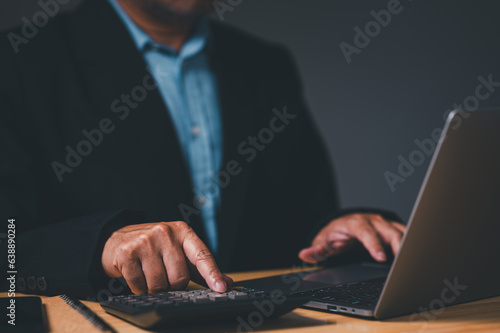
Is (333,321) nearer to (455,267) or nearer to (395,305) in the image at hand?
(395,305)

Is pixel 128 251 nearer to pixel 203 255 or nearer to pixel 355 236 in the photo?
pixel 203 255

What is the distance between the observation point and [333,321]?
573 mm

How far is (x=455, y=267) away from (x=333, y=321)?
173 millimetres

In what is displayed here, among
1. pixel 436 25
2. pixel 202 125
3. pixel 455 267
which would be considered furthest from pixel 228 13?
pixel 455 267

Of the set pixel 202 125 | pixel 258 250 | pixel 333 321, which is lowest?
pixel 258 250

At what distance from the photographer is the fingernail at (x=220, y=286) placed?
621mm

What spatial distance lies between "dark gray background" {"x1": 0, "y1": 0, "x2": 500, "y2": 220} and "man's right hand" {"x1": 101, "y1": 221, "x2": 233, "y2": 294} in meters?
2.00

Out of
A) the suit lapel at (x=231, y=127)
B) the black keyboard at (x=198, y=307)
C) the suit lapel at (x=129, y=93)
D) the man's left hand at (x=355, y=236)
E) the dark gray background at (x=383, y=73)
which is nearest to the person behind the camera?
the black keyboard at (x=198, y=307)

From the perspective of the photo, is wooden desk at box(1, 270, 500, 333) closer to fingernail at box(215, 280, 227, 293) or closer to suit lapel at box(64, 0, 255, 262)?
fingernail at box(215, 280, 227, 293)

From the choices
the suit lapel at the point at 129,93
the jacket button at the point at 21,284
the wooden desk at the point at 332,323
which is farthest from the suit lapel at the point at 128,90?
the wooden desk at the point at 332,323

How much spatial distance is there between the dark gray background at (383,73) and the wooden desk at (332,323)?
2.06 metres

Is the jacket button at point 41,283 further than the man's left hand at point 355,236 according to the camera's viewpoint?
No

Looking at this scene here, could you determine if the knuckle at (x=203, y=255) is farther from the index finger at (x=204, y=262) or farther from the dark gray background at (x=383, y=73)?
the dark gray background at (x=383, y=73)

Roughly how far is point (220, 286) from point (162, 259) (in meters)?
0.11
